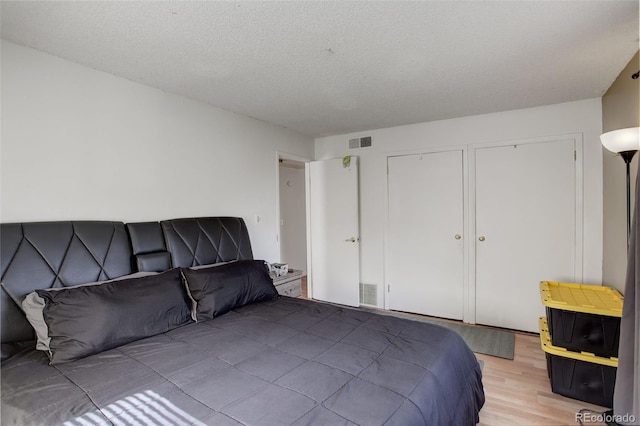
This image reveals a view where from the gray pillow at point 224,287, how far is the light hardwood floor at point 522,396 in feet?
5.70

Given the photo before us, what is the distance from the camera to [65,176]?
2053 millimetres

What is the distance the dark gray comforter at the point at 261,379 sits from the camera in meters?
1.15

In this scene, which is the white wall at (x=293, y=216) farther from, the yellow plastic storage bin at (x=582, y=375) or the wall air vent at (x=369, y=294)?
the yellow plastic storage bin at (x=582, y=375)

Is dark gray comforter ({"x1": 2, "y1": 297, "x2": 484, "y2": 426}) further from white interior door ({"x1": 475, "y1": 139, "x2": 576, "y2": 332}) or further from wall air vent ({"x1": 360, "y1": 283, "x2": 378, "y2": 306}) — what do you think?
wall air vent ({"x1": 360, "y1": 283, "x2": 378, "y2": 306})

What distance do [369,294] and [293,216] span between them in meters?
2.32

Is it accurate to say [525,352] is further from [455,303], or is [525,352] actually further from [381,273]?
[381,273]

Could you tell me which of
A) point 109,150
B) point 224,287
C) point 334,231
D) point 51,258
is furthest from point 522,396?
point 109,150

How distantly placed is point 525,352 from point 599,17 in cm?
268

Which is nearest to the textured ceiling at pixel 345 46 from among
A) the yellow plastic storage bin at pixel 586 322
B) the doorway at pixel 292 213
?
the yellow plastic storage bin at pixel 586 322

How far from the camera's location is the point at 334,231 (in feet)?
14.3

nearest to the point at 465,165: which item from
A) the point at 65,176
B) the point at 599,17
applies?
the point at 599,17

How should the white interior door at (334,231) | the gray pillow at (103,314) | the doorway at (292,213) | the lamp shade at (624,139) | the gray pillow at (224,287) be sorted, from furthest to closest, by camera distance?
the doorway at (292,213) → the white interior door at (334,231) → the gray pillow at (224,287) → the lamp shade at (624,139) → the gray pillow at (103,314)

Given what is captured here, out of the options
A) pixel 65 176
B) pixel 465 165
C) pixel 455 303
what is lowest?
pixel 455 303

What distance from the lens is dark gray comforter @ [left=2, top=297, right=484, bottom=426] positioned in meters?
1.15
